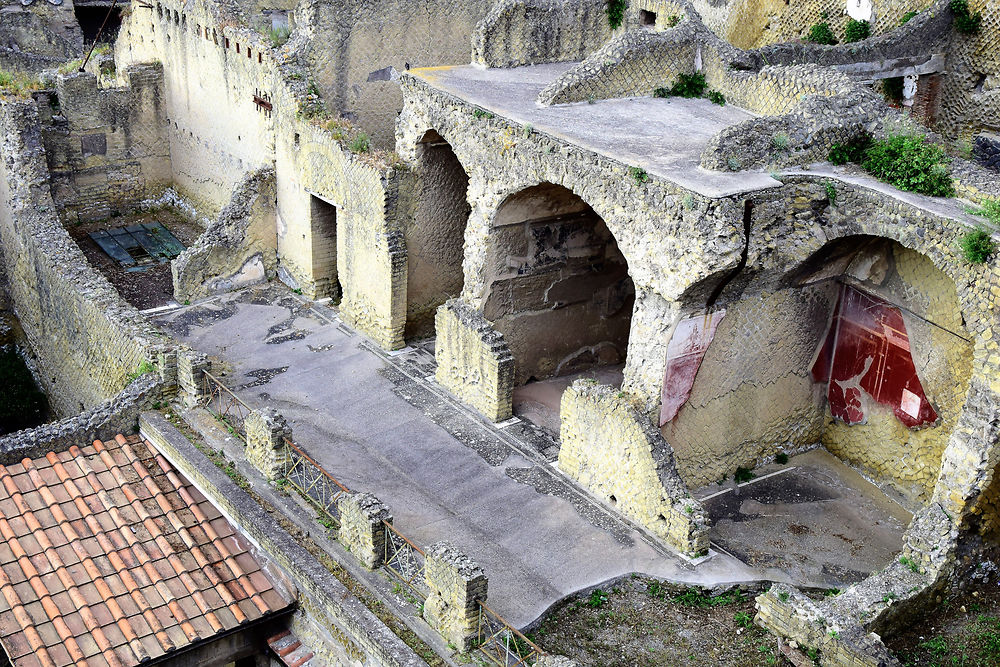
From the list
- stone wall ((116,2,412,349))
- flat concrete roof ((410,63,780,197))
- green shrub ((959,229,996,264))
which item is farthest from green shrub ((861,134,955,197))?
stone wall ((116,2,412,349))

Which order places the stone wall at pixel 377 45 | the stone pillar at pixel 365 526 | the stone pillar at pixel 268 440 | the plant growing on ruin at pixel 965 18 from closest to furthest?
the stone pillar at pixel 365 526 → the stone pillar at pixel 268 440 → the stone wall at pixel 377 45 → the plant growing on ruin at pixel 965 18

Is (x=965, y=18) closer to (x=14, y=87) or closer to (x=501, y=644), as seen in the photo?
(x=501, y=644)

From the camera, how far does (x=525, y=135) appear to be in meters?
12.1

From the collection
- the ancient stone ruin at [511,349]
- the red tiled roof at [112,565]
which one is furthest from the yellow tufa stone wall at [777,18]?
the red tiled roof at [112,565]

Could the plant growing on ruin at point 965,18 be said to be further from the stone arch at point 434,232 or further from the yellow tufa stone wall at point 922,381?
the stone arch at point 434,232

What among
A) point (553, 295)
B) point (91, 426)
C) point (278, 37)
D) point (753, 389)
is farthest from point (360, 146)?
point (753, 389)

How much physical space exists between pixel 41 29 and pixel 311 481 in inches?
735

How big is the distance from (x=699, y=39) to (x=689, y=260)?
4592 mm

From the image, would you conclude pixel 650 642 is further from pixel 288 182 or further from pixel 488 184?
pixel 288 182

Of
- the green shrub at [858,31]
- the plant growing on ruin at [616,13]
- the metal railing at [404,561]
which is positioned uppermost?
the plant growing on ruin at [616,13]

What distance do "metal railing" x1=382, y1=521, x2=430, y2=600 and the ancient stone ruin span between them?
0.16ft

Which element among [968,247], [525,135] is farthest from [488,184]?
[968,247]

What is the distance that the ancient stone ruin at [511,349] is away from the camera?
10.1 metres

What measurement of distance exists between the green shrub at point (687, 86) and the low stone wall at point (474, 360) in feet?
12.3
